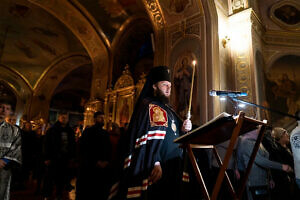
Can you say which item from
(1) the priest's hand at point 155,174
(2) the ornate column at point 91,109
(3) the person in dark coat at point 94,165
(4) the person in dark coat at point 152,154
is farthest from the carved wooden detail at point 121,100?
(1) the priest's hand at point 155,174

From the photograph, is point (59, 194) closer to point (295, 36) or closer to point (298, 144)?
point (298, 144)

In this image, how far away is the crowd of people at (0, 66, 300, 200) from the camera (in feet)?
7.42

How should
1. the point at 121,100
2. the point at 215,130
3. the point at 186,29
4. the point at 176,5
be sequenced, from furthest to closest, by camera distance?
the point at 121,100 → the point at 176,5 → the point at 186,29 → the point at 215,130

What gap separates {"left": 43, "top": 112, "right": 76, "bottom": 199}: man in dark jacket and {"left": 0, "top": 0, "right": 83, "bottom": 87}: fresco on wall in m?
7.68

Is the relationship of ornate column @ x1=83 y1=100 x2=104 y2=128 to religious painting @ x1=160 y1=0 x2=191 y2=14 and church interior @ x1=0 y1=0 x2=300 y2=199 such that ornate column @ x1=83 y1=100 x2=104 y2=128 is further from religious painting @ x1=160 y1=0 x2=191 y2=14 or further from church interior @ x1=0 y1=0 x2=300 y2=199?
religious painting @ x1=160 y1=0 x2=191 y2=14

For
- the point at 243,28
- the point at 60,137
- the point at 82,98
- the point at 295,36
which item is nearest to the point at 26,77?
the point at 82,98

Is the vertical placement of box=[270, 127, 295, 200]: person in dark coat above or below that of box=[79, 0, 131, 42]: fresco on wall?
below

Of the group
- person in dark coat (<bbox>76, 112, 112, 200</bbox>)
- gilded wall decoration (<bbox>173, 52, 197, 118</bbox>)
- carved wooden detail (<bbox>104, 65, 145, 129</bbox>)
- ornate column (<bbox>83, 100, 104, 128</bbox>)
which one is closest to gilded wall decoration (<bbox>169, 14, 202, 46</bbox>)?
gilded wall decoration (<bbox>173, 52, 197, 118</bbox>)

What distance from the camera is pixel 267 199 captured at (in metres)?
3.24

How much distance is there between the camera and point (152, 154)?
219cm

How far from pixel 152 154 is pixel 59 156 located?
128 inches

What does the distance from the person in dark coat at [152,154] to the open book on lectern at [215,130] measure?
37 centimetres

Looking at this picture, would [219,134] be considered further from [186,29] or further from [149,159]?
[186,29]

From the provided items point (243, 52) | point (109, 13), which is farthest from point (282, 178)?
point (109, 13)
